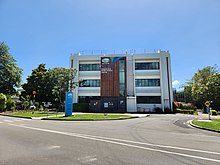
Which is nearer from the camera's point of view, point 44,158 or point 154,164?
point 154,164

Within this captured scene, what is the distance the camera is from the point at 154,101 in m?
39.4

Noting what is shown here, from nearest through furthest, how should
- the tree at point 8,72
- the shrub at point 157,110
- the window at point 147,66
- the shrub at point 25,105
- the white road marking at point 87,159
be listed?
the white road marking at point 87,159
the shrub at point 25,105
the shrub at point 157,110
the window at point 147,66
the tree at point 8,72

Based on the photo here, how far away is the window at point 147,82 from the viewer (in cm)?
4040

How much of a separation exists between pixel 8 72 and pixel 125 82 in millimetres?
30199

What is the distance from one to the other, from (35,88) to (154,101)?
32.4 metres

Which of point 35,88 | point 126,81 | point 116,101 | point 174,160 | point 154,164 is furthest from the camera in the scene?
point 35,88

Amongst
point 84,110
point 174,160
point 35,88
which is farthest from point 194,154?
point 35,88

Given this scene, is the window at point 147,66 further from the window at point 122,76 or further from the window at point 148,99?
the window at point 148,99

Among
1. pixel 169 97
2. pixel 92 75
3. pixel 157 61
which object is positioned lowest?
pixel 169 97

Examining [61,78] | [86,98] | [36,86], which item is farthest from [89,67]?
[36,86]

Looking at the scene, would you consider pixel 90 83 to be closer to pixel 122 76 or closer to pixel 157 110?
pixel 122 76

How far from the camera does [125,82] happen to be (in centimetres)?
4088

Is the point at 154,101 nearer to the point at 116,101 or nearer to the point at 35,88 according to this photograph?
the point at 116,101

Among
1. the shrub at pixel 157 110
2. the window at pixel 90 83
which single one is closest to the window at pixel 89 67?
the window at pixel 90 83
